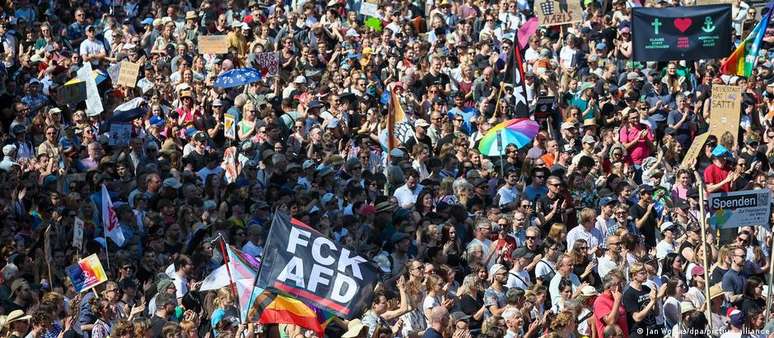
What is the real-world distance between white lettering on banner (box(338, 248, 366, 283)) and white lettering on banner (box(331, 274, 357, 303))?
0.07 m

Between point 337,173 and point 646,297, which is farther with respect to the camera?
point 337,173

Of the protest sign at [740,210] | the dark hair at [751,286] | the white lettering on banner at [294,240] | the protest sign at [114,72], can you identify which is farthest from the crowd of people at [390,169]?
the white lettering on banner at [294,240]

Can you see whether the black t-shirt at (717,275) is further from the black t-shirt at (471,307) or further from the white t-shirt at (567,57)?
the white t-shirt at (567,57)

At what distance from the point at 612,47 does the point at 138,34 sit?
675 cm

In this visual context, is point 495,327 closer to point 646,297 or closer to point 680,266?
point 646,297

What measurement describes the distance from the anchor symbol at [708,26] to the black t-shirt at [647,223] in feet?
18.8

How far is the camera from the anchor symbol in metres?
26.7

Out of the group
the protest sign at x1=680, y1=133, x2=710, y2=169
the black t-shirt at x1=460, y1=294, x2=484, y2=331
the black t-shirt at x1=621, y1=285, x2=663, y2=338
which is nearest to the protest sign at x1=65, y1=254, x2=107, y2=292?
the black t-shirt at x1=460, y1=294, x2=484, y2=331

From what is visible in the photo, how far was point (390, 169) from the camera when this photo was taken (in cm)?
2266

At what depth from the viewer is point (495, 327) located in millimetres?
16375

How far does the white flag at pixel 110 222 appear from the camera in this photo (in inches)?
773

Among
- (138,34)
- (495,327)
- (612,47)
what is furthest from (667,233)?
(138,34)

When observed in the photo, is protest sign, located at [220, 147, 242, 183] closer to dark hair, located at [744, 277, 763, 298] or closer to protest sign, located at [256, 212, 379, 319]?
dark hair, located at [744, 277, 763, 298]

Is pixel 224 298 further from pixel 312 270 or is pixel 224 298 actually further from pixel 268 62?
pixel 268 62
